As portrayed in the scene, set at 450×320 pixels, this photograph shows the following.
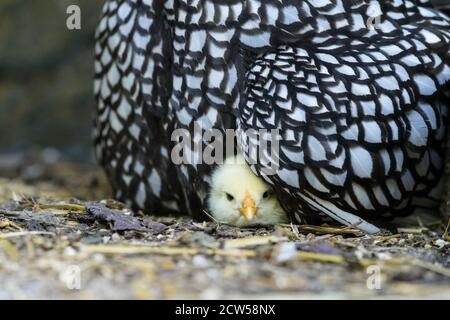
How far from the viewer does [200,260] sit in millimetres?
2613

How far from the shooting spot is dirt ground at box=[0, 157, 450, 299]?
2402 mm

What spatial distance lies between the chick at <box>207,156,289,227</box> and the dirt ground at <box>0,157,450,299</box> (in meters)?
0.13

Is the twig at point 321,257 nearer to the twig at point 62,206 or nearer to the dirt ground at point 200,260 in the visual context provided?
the dirt ground at point 200,260

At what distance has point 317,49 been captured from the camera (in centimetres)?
333

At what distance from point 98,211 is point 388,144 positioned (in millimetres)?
1303

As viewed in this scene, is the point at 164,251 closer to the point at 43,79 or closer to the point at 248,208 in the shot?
the point at 248,208

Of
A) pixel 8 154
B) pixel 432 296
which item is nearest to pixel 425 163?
pixel 432 296

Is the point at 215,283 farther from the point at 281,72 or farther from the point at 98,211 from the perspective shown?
the point at 281,72

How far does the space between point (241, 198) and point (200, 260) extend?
2.52 feet

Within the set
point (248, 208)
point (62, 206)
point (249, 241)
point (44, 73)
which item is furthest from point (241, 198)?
point (44, 73)

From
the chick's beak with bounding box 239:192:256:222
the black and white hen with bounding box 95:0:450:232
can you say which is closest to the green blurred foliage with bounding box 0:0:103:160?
the black and white hen with bounding box 95:0:450:232

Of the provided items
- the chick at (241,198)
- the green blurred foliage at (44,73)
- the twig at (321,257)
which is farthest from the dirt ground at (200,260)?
the green blurred foliage at (44,73)

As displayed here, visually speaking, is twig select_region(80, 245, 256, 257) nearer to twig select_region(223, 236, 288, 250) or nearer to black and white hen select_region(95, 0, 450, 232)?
twig select_region(223, 236, 288, 250)

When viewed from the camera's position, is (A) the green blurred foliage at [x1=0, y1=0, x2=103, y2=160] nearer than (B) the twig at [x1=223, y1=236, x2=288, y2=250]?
No
